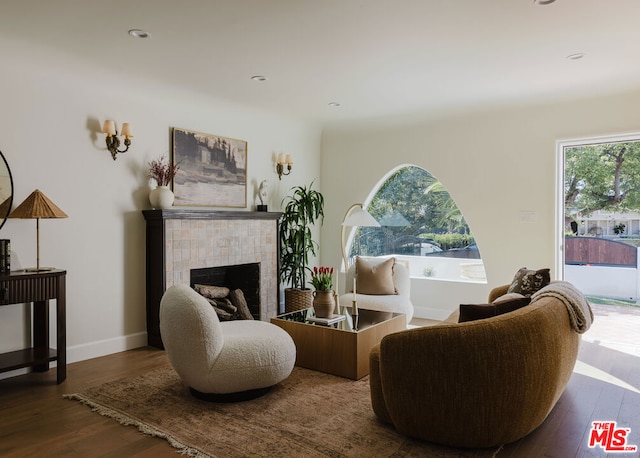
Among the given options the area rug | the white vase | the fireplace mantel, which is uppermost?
the white vase

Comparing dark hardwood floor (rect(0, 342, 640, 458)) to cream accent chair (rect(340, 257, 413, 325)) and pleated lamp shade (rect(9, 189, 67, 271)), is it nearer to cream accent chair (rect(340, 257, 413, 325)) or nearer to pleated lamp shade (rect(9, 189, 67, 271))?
pleated lamp shade (rect(9, 189, 67, 271))

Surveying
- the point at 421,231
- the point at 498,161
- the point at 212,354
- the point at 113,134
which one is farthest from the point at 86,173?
the point at 498,161

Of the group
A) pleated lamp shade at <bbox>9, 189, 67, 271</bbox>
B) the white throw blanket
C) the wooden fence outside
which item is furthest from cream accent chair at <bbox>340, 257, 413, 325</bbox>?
pleated lamp shade at <bbox>9, 189, 67, 271</bbox>

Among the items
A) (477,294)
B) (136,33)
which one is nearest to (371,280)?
(477,294)

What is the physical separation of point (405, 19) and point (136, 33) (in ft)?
5.82

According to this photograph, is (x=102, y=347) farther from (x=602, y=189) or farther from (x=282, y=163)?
(x=602, y=189)

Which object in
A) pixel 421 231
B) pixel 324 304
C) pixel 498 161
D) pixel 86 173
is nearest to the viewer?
pixel 324 304

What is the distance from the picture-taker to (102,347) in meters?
4.16

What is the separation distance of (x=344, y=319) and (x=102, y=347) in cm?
221

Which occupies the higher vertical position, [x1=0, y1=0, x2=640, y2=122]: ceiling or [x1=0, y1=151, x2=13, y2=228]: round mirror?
[x1=0, y1=0, x2=640, y2=122]: ceiling

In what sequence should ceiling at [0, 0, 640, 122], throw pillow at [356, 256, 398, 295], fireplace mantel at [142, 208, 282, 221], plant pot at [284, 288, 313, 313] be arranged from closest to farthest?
1. ceiling at [0, 0, 640, 122]
2. fireplace mantel at [142, 208, 282, 221]
3. throw pillow at [356, 256, 398, 295]
4. plant pot at [284, 288, 313, 313]

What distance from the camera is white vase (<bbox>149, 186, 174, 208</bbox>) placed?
4.36m

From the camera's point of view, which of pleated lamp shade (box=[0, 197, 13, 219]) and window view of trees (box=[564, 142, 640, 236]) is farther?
window view of trees (box=[564, 142, 640, 236])

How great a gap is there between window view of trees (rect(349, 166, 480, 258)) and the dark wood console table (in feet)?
12.6
